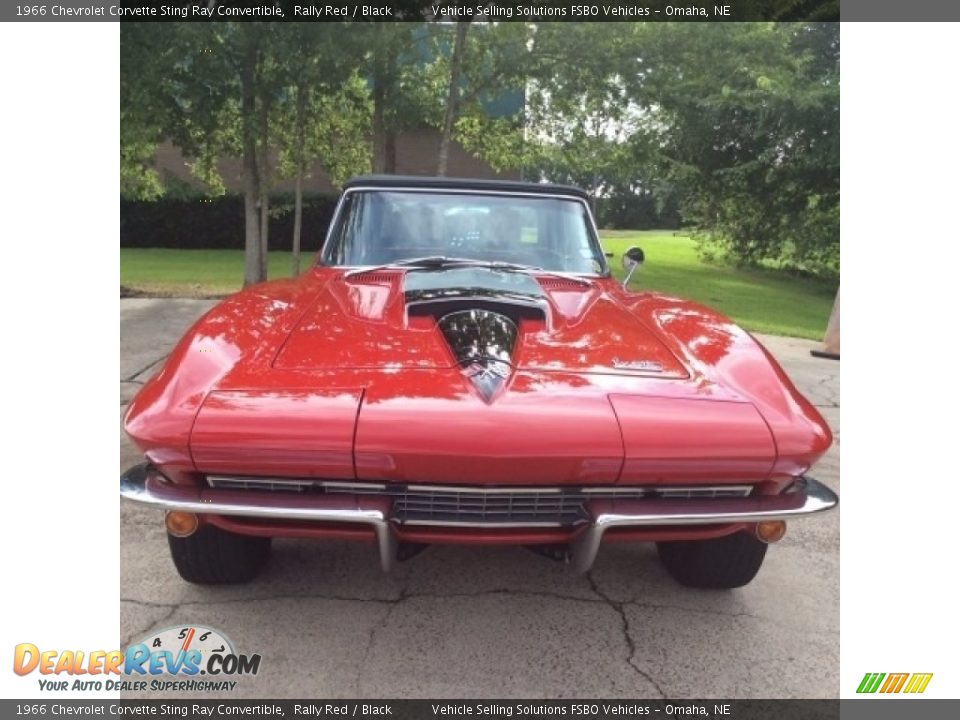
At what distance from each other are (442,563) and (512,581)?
296mm

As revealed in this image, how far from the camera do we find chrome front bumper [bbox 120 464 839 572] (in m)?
1.81

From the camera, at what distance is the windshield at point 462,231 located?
10.7ft

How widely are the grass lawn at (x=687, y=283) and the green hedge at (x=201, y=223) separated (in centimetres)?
58

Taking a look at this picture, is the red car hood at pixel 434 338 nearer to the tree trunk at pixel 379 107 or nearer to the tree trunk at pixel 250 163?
the tree trunk at pixel 250 163

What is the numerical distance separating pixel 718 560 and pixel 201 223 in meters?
18.3

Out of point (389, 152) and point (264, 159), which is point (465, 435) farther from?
point (389, 152)

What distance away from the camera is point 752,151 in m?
14.1

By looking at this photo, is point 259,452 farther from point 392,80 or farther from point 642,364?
point 392,80

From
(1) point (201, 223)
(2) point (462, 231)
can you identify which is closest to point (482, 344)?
(2) point (462, 231)
